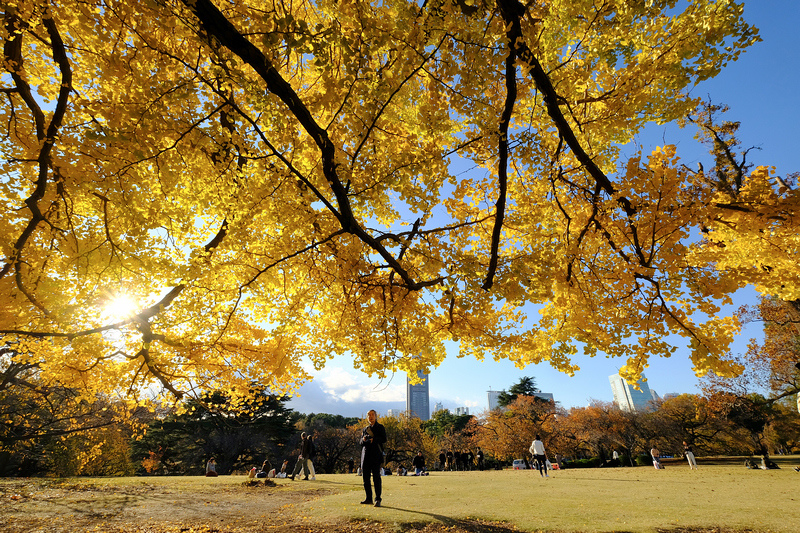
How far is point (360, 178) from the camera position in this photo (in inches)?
196

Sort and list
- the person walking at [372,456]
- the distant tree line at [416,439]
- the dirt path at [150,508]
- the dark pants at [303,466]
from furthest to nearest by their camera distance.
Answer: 1. the distant tree line at [416,439]
2. the dark pants at [303,466]
3. the person walking at [372,456]
4. the dirt path at [150,508]

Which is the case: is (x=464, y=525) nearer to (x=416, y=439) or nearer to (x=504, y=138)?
(x=504, y=138)

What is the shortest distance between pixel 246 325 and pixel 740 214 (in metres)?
10.3

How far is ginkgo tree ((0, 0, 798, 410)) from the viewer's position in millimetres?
3738

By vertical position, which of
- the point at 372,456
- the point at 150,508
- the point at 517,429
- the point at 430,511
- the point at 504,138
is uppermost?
the point at 504,138

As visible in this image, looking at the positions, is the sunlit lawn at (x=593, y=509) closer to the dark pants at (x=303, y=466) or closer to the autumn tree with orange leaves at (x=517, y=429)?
the dark pants at (x=303, y=466)

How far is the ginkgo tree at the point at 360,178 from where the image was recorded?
3.74 meters

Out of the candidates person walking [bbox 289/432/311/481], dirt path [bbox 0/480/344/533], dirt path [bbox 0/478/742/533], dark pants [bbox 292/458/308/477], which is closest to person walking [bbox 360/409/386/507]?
dirt path [bbox 0/478/742/533]

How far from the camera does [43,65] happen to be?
557 cm

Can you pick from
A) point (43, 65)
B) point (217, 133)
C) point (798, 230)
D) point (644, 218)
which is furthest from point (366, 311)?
point (798, 230)

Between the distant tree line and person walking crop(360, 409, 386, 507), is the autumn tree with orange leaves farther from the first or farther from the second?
person walking crop(360, 409, 386, 507)

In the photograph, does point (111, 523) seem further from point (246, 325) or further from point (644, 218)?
point (644, 218)

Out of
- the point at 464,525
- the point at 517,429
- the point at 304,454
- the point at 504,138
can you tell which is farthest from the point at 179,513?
the point at 517,429

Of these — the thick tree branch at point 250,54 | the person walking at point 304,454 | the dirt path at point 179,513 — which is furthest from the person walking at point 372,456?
the person walking at point 304,454
